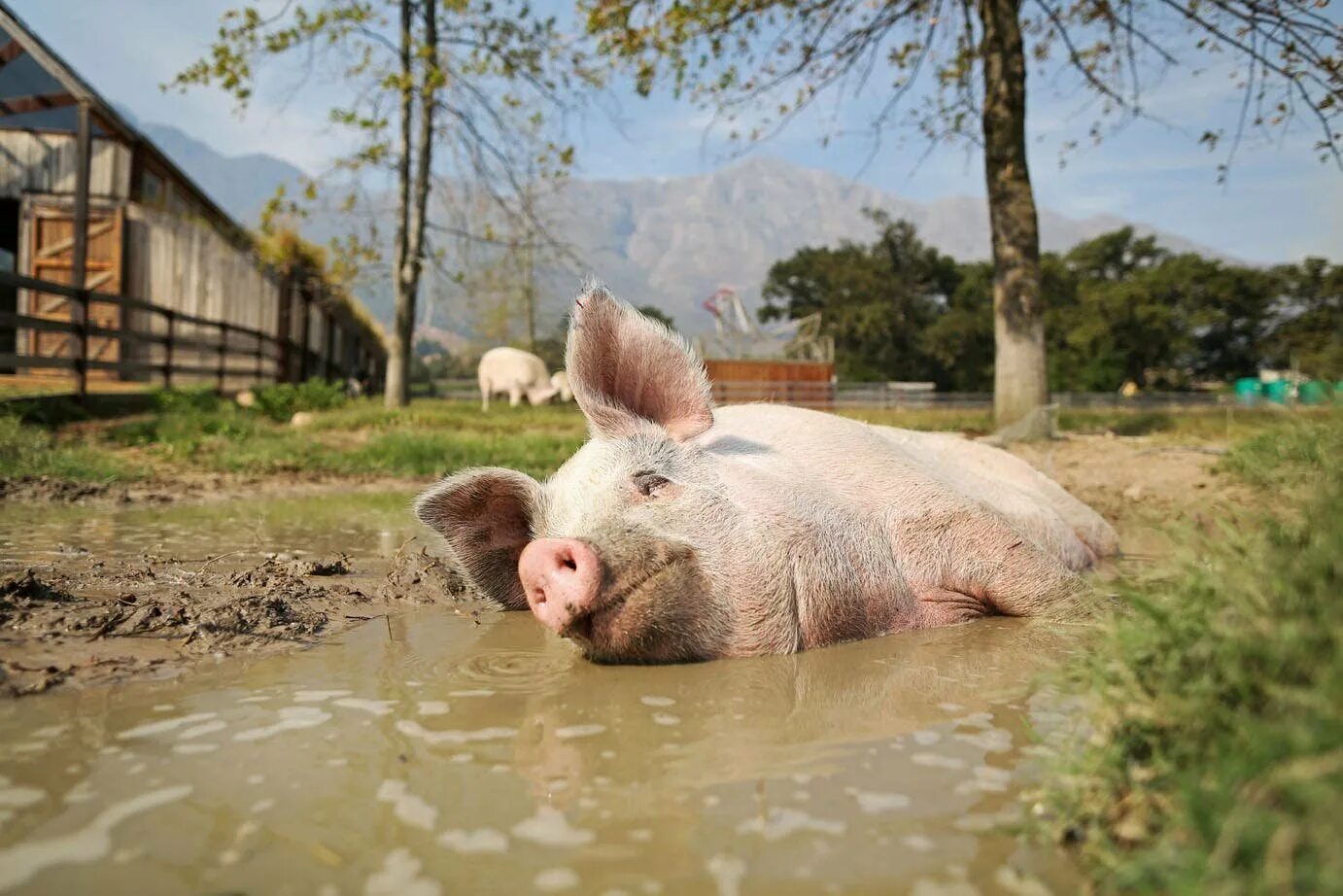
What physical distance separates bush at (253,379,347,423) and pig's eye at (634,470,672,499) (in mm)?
11935

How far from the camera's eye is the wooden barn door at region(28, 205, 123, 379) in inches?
667

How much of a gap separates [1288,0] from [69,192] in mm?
19758

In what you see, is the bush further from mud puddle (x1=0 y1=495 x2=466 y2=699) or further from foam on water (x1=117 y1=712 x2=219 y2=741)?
foam on water (x1=117 y1=712 x2=219 y2=741)

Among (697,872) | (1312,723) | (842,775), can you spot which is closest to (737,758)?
(842,775)

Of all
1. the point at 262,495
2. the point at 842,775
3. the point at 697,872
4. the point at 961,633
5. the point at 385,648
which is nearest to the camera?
the point at 697,872

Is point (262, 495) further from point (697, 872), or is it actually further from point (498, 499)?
point (697, 872)

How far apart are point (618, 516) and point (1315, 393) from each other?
6.62ft

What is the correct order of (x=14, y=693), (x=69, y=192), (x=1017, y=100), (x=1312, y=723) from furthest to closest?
(x=69, y=192) → (x=1017, y=100) → (x=14, y=693) → (x=1312, y=723)

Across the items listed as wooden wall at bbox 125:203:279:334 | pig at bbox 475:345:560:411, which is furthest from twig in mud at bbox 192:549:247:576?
pig at bbox 475:345:560:411

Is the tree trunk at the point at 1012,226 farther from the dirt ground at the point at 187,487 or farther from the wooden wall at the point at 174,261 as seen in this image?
the wooden wall at the point at 174,261

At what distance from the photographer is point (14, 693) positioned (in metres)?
2.28


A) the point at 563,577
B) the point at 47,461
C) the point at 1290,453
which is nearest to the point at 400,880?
the point at 563,577

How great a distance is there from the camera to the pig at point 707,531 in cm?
273

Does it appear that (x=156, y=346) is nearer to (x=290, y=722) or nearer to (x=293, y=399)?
(x=293, y=399)
